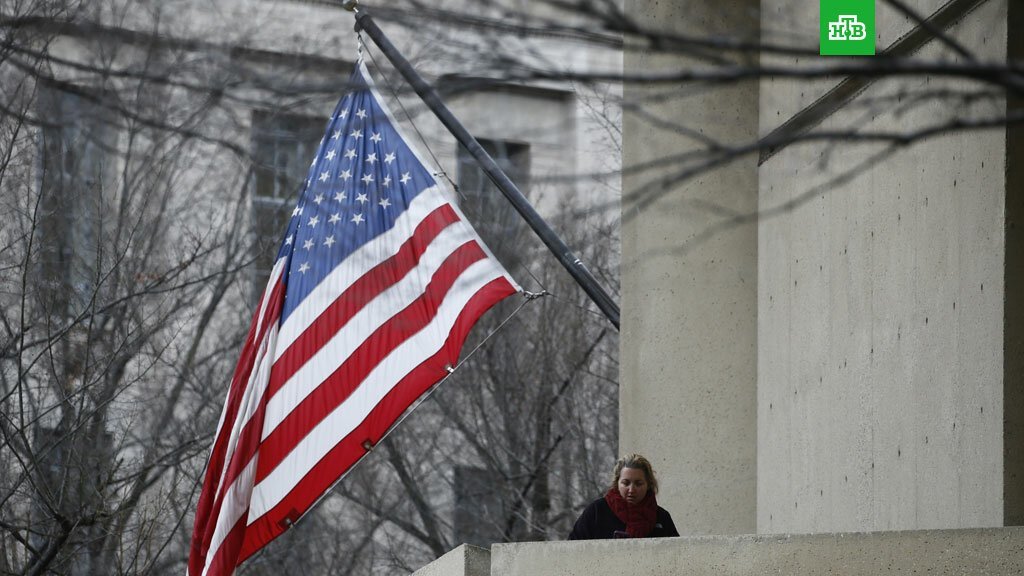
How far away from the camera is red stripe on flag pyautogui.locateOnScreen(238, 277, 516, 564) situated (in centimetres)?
1077

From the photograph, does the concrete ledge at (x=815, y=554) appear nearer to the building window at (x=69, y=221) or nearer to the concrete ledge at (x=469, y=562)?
the concrete ledge at (x=469, y=562)

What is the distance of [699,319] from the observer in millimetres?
11406

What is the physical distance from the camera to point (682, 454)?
11.3 m

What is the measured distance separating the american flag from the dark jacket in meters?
1.78

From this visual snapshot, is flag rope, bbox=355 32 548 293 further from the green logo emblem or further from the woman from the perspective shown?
the green logo emblem

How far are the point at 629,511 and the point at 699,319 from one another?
2.43 m

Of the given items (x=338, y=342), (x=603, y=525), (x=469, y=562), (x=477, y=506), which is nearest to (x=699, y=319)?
(x=338, y=342)

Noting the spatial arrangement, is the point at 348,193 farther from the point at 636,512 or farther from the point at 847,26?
the point at 847,26

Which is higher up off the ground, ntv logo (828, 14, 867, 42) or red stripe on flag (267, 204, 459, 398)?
ntv logo (828, 14, 867, 42)

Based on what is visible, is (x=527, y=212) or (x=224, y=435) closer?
(x=224, y=435)

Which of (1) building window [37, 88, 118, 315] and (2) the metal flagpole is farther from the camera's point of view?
(1) building window [37, 88, 118, 315]

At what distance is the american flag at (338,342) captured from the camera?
429 inches

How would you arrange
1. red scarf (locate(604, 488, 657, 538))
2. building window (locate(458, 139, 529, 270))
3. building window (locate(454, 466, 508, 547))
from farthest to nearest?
1. building window (locate(458, 139, 529, 270))
2. building window (locate(454, 466, 508, 547))
3. red scarf (locate(604, 488, 657, 538))

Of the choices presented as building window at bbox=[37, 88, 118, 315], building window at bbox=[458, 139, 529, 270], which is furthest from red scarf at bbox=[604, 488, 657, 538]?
building window at bbox=[458, 139, 529, 270]
